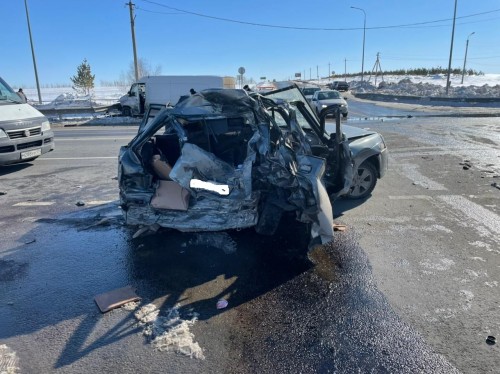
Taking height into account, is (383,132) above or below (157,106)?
below

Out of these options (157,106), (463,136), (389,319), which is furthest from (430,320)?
(463,136)

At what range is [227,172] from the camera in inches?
158

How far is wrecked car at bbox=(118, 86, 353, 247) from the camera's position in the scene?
3900mm

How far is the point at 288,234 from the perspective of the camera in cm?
458

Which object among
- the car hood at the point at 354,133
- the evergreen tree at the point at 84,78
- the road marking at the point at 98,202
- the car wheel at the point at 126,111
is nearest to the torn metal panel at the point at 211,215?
the road marking at the point at 98,202

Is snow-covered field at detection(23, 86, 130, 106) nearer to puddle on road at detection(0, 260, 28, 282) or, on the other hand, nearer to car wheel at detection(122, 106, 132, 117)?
car wheel at detection(122, 106, 132, 117)

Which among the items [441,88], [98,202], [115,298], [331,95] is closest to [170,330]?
[115,298]

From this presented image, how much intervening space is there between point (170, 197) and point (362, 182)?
136 inches

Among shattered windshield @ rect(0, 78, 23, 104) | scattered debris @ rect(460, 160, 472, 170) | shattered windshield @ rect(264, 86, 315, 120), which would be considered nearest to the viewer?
shattered windshield @ rect(264, 86, 315, 120)

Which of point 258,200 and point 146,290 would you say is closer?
point 146,290

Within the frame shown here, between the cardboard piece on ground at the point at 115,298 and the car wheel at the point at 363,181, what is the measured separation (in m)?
3.93

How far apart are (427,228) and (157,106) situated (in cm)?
396

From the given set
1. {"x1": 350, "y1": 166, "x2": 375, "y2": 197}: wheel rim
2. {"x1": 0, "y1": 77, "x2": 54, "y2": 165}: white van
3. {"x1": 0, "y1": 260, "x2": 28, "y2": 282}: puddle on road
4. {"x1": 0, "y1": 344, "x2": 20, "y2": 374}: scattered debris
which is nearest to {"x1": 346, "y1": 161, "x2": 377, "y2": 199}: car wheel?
{"x1": 350, "y1": 166, "x2": 375, "y2": 197}: wheel rim

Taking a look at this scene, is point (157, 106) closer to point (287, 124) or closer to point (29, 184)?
point (287, 124)
